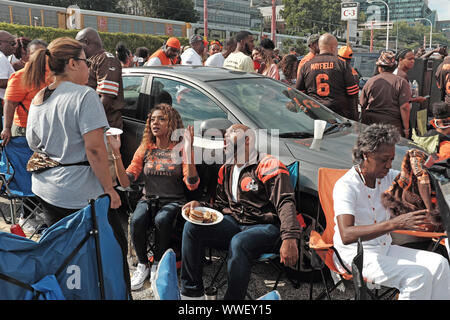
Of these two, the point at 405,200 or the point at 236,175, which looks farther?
the point at 236,175

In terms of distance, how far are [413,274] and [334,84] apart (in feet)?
10.5

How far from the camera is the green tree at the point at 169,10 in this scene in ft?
218

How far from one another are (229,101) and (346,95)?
6.86 ft

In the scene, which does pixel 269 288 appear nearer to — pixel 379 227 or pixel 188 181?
pixel 188 181

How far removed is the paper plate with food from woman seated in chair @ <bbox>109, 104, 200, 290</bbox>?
1.37ft

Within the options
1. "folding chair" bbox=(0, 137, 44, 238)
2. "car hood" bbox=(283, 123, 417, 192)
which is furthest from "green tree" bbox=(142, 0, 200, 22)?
"car hood" bbox=(283, 123, 417, 192)

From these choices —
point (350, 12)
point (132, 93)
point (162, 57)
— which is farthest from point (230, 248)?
point (350, 12)

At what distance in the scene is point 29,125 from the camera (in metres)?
2.74

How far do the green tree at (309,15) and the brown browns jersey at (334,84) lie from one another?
269 ft

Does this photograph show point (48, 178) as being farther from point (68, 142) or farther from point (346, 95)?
point (346, 95)

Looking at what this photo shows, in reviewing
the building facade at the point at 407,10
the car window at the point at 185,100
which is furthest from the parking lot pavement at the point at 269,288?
the building facade at the point at 407,10

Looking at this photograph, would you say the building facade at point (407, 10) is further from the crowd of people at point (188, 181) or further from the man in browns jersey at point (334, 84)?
the crowd of people at point (188, 181)
